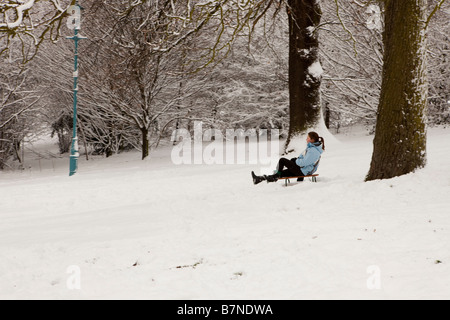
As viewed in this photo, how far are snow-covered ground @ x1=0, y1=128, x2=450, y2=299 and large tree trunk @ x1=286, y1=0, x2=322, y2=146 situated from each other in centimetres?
370

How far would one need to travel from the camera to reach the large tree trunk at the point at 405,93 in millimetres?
5973

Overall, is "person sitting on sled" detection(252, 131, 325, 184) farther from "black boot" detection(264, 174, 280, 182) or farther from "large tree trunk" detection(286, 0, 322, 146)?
"large tree trunk" detection(286, 0, 322, 146)

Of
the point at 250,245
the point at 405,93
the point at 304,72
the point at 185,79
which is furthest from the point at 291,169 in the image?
the point at 185,79

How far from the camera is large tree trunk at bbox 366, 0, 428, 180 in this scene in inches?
235

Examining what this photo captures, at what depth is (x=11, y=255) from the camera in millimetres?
4570

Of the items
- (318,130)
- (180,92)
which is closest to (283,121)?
(180,92)

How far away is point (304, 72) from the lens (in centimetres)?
1132

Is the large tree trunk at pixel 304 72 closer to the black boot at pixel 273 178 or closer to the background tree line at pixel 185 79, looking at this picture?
the background tree line at pixel 185 79

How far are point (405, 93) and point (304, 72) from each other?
5553 millimetres

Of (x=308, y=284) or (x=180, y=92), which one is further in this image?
(x=180, y=92)

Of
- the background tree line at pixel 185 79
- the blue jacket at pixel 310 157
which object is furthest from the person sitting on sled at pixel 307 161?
the background tree line at pixel 185 79

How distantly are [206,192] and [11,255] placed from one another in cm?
434

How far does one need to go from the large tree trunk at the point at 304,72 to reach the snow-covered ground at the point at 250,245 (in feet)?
12.1
